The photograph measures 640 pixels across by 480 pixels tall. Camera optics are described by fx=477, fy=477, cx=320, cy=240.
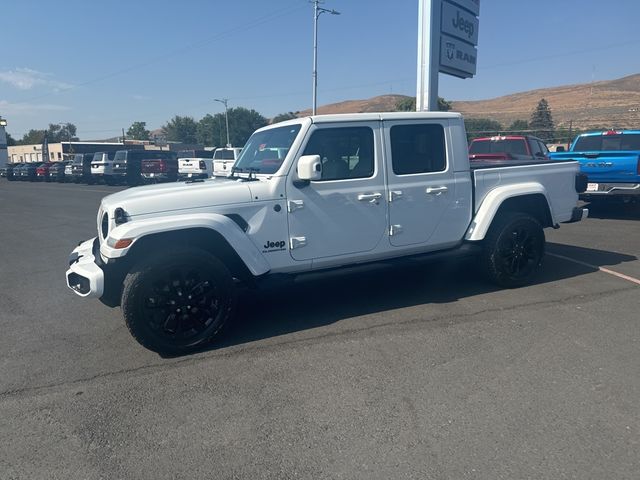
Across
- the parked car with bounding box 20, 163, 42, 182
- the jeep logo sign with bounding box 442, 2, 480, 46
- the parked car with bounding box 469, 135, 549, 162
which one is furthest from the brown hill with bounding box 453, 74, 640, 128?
the parked car with bounding box 20, 163, 42, 182

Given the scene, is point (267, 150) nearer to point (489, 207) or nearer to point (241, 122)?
point (489, 207)

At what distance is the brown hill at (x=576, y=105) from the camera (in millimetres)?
47250

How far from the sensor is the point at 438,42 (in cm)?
1041

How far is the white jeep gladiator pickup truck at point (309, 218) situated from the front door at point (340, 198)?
0.01 meters

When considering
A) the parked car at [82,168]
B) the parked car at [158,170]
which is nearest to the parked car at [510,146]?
the parked car at [158,170]

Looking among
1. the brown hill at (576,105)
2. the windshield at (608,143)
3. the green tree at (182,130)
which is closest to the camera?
the windshield at (608,143)

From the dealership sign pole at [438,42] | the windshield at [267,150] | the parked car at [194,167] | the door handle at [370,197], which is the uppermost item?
the dealership sign pole at [438,42]

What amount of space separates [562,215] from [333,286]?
302cm

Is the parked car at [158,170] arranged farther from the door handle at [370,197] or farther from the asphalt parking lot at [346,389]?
the door handle at [370,197]

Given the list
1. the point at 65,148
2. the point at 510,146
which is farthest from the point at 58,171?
the point at 65,148

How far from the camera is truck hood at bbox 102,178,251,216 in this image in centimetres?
393

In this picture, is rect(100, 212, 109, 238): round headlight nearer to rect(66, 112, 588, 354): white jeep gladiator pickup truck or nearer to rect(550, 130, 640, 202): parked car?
rect(66, 112, 588, 354): white jeep gladiator pickup truck

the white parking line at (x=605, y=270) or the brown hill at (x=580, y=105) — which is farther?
the brown hill at (x=580, y=105)

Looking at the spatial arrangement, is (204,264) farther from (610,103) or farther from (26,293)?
(610,103)
